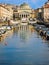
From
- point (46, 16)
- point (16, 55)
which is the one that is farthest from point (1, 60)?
point (46, 16)

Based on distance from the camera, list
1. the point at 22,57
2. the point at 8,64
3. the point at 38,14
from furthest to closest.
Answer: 1. the point at 38,14
2. the point at 22,57
3. the point at 8,64

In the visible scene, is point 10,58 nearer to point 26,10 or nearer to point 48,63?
point 48,63

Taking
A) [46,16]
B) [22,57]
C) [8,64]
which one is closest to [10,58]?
[22,57]

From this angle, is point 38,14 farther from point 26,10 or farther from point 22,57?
point 22,57

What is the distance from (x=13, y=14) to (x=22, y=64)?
136 m

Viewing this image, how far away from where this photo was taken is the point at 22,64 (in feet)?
56.7

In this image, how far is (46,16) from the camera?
119562mm

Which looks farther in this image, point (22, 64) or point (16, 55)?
point (16, 55)

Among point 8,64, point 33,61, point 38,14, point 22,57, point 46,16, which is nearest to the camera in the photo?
point 8,64

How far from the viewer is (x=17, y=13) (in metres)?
150

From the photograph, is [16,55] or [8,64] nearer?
[8,64]

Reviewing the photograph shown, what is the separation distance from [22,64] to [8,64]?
79cm

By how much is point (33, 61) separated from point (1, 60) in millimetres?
1934

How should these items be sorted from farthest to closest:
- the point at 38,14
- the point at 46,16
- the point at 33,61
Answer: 1. the point at 38,14
2. the point at 46,16
3. the point at 33,61
